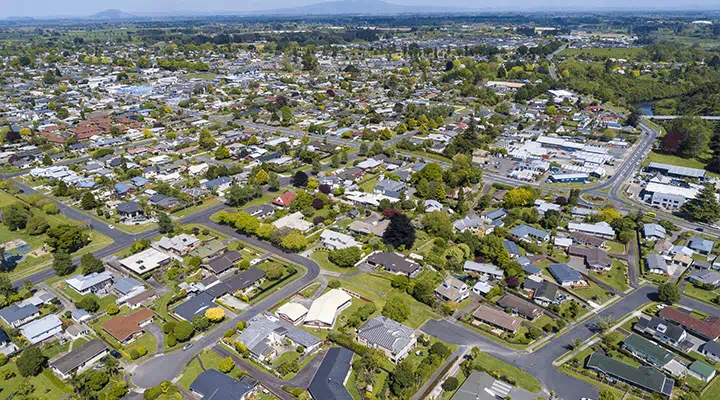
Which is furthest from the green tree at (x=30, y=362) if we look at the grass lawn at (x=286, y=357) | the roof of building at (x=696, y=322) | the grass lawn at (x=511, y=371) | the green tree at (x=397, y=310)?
the roof of building at (x=696, y=322)

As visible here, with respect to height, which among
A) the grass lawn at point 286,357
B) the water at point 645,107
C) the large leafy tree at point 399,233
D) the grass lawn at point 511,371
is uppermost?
the water at point 645,107

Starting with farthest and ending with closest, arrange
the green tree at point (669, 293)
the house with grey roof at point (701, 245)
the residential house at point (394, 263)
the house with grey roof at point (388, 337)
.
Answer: the house with grey roof at point (701, 245)
the residential house at point (394, 263)
the green tree at point (669, 293)
the house with grey roof at point (388, 337)

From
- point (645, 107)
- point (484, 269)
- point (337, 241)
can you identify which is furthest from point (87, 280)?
point (645, 107)

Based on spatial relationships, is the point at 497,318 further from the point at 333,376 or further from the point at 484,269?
the point at 333,376

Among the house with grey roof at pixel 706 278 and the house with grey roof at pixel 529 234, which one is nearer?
the house with grey roof at pixel 706 278

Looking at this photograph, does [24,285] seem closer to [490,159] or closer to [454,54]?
[490,159]

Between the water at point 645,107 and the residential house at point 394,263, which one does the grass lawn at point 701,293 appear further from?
the water at point 645,107
